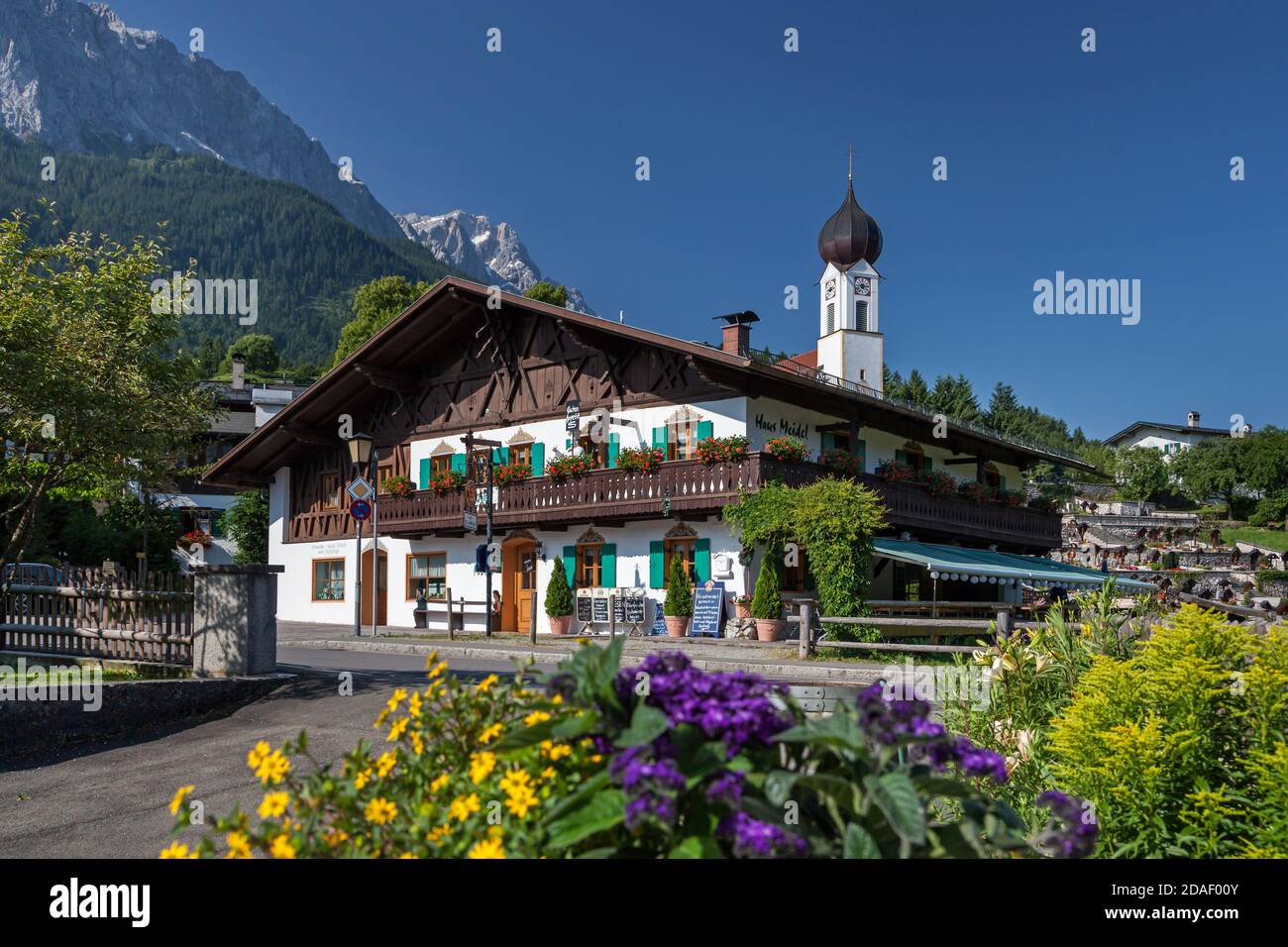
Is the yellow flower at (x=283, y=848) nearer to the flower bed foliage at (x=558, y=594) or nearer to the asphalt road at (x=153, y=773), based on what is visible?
the asphalt road at (x=153, y=773)

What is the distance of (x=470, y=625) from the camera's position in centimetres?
2877

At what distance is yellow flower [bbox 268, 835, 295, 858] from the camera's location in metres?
2.52

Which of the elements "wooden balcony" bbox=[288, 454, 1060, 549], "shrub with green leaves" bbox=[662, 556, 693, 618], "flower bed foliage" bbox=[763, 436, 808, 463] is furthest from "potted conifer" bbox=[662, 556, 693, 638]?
"flower bed foliage" bbox=[763, 436, 808, 463]

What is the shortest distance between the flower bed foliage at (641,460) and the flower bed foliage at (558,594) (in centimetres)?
321

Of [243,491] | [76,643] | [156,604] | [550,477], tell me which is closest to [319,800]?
[156,604]

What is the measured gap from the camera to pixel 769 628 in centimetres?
2156

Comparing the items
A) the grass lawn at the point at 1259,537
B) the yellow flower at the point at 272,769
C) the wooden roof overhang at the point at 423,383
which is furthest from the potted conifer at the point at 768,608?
the grass lawn at the point at 1259,537

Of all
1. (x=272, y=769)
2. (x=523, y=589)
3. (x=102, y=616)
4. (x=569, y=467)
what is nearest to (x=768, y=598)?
(x=569, y=467)

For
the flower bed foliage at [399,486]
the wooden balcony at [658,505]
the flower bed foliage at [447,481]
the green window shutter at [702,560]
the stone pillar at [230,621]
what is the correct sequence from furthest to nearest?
the flower bed foliage at [399,486], the flower bed foliage at [447,481], the green window shutter at [702,560], the wooden balcony at [658,505], the stone pillar at [230,621]

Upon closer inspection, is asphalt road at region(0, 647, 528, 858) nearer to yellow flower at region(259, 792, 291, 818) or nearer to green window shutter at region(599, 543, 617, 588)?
yellow flower at region(259, 792, 291, 818)

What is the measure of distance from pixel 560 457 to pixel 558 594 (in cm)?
344

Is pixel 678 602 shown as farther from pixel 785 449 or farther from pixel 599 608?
pixel 785 449

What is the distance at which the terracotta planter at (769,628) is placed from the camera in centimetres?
2155
